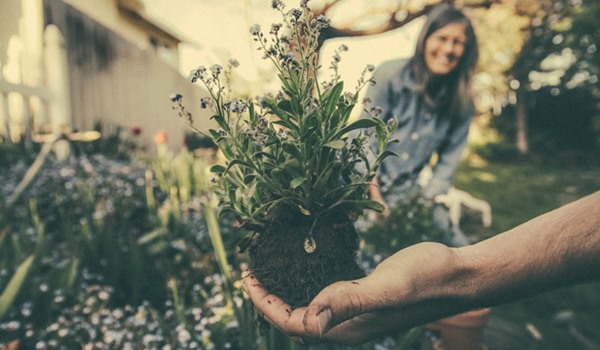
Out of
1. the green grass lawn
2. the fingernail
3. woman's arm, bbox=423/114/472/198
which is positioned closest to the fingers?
the fingernail

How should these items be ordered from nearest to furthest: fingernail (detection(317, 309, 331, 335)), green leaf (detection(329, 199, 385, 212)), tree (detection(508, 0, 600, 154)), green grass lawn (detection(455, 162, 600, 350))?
fingernail (detection(317, 309, 331, 335))
green leaf (detection(329, 199, 385, 212))
green grass lawn (detection(455, 162, 600, 350))
tree (detection(508, 0, 600, 154))

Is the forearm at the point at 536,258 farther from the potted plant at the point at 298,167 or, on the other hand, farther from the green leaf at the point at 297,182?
the green leaf at the point at 297,182

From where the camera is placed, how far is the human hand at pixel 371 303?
825 millimetres

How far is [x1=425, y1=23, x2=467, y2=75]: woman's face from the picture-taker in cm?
231

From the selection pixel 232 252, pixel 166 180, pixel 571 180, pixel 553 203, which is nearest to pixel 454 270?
pixel 232 252

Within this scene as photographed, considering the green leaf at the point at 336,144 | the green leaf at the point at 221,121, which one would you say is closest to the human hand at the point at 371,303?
the green leaf at the point at 336,144

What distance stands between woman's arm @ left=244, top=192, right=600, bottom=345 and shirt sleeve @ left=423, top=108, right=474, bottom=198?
5.43 feet

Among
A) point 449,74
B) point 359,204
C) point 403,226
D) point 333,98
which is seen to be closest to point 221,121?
point 333,98

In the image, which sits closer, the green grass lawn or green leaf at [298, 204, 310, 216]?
green leaf at [298, 204, 310, 216]

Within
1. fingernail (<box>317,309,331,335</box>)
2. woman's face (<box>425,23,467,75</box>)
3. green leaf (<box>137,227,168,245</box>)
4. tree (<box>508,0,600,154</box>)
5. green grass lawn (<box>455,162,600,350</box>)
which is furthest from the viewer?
tree (<box>508,0,600,154</box>)

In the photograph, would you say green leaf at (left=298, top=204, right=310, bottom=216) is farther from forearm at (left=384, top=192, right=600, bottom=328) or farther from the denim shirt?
the denim shirt

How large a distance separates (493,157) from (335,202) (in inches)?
599

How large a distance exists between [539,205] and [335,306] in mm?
7733

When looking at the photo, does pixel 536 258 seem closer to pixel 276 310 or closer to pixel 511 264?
pixel 511 264
